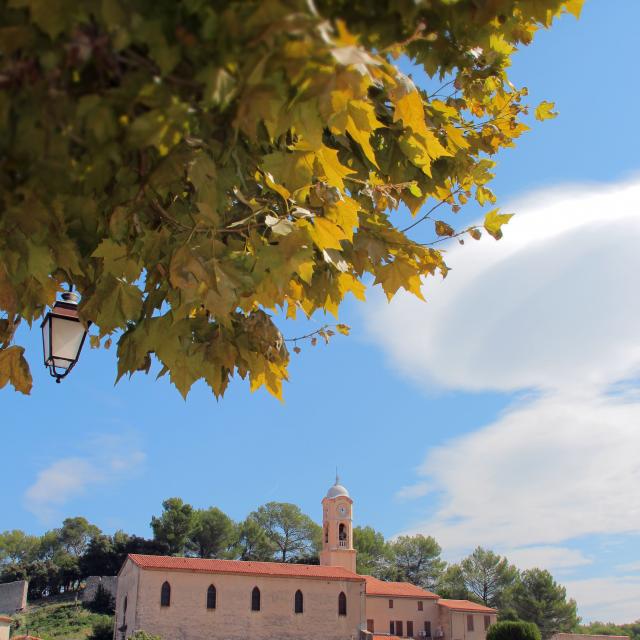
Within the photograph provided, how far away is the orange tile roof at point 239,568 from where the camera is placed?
3944 cm

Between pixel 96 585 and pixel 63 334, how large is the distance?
57147 mm

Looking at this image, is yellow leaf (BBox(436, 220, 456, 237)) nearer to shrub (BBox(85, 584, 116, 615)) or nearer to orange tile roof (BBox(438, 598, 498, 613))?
orange tile roof (BBox(438, 598, 498, 613))

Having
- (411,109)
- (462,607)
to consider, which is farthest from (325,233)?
(462,607)

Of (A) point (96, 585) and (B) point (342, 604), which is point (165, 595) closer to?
(B) point (342, 604)

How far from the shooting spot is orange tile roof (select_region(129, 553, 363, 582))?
39.4 metres

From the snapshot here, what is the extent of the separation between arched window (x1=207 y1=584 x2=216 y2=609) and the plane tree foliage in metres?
38.4

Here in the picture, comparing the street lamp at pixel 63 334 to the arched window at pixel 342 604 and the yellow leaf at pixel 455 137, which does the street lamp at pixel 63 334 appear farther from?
the arched window at pixel 342 604

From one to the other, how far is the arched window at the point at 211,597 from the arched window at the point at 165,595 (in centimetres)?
220

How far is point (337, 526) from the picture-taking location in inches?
1921

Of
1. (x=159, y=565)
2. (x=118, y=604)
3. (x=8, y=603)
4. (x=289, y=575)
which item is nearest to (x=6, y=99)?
(x=159, y=565)

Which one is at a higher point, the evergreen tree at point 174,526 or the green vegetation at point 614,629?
the evergreen tree at point 174,526

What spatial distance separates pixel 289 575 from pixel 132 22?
43.3 m

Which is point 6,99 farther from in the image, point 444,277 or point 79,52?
point 444,277

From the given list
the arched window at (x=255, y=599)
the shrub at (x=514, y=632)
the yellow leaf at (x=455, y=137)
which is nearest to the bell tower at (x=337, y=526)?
the arched window at (x=255, y=599)
